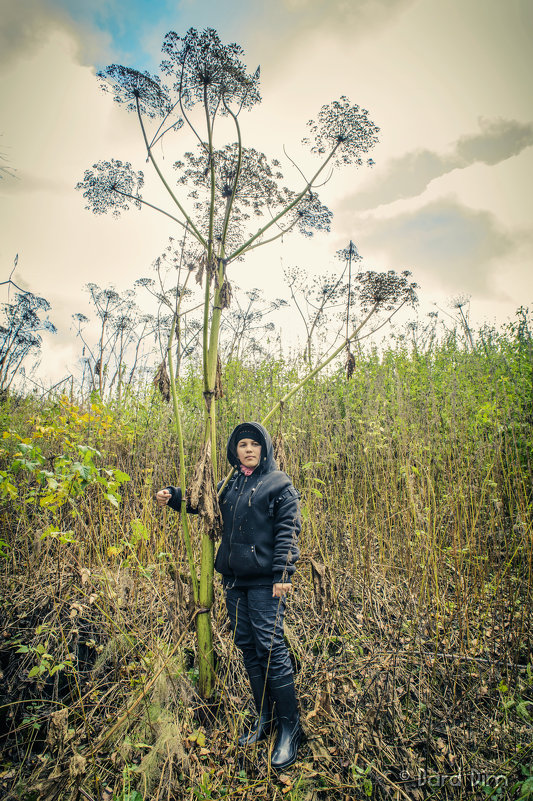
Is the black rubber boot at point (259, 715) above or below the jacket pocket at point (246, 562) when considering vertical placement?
below

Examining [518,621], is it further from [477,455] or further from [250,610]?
[250,610]

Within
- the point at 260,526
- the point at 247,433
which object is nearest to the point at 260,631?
the point at 260,526

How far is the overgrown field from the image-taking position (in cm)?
183

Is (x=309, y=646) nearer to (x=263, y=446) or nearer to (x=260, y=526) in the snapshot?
(x=260, y=526)

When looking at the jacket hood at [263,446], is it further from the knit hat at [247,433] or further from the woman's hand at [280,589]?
the woman's hand at [280,589]

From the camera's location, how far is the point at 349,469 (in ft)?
12.4

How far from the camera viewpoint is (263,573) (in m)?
2.08

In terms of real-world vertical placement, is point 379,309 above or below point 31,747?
above

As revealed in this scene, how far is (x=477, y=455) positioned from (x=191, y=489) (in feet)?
8.76

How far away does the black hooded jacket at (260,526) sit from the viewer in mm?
2051

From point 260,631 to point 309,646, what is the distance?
2.93ft

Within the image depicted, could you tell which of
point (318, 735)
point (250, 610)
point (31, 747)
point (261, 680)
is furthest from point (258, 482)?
point (31, 747)

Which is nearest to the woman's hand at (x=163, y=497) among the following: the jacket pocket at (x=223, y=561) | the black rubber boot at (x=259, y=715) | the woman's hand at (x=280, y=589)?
the jacket pocket at (x=223, y=561)

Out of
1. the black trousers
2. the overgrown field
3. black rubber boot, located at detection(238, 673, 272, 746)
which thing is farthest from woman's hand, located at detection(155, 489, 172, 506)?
black rubber boot, located at detection(238, 673, 272, 746)
